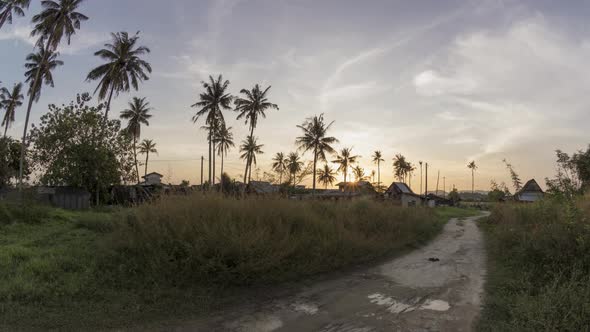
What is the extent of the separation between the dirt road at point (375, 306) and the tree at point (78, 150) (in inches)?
1114

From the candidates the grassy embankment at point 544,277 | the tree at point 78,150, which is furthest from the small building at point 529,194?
the tree at point 78,150

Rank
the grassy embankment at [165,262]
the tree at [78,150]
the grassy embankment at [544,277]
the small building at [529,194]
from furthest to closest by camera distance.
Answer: the tree at [78,150] < the small building at [529,194] < the grassy embankment at [165,262] < the grassy embankment at [544,277]

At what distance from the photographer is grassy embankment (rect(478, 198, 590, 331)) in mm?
5160

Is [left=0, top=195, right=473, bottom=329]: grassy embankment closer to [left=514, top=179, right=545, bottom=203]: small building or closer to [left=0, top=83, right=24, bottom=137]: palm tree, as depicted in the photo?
[left=514, top=179, right=545, bottom=203]: small building

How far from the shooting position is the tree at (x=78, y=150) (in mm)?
31062

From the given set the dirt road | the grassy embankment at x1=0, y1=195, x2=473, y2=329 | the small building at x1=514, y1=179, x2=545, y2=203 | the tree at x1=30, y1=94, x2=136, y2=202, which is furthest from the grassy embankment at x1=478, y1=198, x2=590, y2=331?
the tree at x1=30, y1=94, x2=136, y2=202

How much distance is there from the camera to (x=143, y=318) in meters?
5.84

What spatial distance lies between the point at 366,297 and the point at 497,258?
6.78 meters

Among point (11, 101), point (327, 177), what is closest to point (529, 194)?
point (327, 177)

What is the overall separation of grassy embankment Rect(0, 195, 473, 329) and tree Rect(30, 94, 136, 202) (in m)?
22.4

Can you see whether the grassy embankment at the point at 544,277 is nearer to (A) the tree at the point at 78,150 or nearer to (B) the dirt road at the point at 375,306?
(B) the dirt road at the point at 375,306

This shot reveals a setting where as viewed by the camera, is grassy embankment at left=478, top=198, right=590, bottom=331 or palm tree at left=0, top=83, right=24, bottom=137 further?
palm tree at left=0, top=83, right=24, bottom=137

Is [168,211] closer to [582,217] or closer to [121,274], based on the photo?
[121,274]

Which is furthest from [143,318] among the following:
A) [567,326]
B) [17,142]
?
[17,142]
